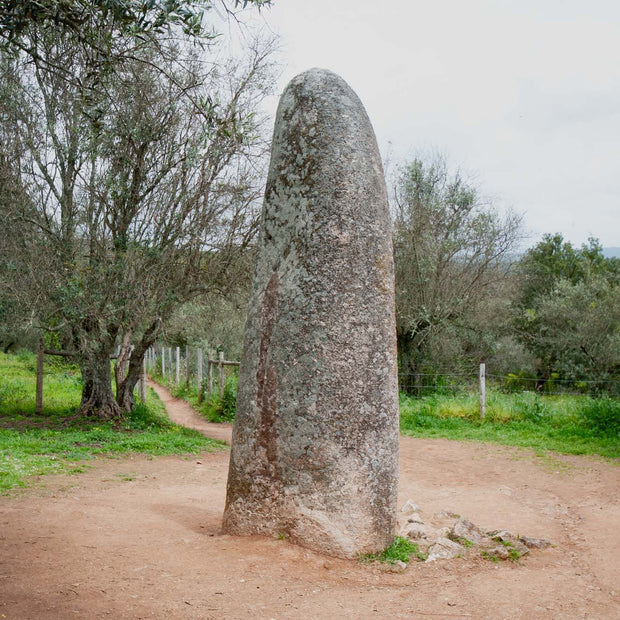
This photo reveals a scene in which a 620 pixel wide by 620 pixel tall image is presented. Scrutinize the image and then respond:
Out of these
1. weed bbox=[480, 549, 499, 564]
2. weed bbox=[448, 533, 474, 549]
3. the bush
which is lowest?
weed bbox=[480, 549, 499, 564]

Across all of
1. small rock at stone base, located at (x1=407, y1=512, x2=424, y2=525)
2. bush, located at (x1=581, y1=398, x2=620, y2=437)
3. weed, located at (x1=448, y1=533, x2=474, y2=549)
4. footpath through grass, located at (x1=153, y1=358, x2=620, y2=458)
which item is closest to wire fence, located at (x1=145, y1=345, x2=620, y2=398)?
footpath through grass, located at (x1=153, y1=358, x2=620, y2=458)

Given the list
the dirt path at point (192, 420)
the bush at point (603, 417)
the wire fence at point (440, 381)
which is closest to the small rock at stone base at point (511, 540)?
the dirt path at point (192, 420)

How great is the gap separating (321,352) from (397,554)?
5.79 feet

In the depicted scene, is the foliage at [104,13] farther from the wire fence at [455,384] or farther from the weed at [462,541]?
the wire fence at [455,384]

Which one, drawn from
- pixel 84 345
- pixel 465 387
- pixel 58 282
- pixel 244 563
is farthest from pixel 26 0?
pixel 465 387

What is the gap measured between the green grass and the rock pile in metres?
6.45

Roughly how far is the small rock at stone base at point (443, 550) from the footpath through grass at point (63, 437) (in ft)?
14.9

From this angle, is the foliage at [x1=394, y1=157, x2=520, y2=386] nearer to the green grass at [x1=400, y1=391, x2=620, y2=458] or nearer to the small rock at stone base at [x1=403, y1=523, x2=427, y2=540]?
the green grass at [x1=400, y1=391, x2=620, y2=458]

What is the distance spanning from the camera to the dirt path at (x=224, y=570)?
391 cm

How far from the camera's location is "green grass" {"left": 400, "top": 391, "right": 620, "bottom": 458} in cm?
1239

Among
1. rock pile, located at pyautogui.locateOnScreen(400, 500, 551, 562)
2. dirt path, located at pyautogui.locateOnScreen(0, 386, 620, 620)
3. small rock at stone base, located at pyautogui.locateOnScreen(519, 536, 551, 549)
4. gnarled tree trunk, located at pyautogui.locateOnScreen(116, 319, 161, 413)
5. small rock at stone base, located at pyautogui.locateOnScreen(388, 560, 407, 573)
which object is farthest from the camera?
gnarled tree trunk, located at pyautogui.locateOnScreen(116, 319, 161, 413)

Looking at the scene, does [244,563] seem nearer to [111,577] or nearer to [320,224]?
[111,577]

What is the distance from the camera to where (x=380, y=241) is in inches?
212

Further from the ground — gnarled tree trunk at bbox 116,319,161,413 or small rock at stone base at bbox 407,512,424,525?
gnarled tree trunk at bbox 116,319,161,413
